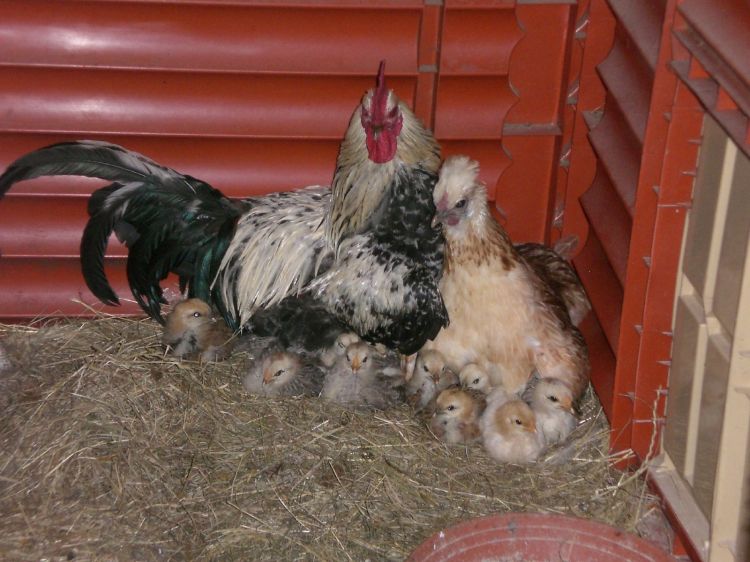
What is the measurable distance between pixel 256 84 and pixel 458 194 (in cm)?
122

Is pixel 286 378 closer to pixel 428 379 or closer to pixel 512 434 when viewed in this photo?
pixel 428 379

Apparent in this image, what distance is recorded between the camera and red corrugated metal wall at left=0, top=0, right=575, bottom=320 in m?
4.70

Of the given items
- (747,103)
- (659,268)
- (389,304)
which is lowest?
(389,304)

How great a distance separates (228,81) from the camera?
4.84 metres

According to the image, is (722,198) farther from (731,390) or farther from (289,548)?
(289,548)

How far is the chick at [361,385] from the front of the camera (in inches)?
187

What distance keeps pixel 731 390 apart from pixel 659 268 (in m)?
0.64

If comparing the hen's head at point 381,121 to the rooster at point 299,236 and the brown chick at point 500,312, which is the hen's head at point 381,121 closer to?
the rooster at point 299,236

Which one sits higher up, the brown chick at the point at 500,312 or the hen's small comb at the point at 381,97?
the hen's small comb at the point at 381,97

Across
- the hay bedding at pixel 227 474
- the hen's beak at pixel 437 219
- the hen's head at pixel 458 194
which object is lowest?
the hay bedding at pixel 227 474

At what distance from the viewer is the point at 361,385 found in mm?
4773

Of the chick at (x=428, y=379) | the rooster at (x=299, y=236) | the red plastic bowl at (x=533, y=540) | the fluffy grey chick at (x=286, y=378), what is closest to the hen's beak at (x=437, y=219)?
the rooster at (x=299, y=236)

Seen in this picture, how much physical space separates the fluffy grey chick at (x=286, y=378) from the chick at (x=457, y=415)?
635mm

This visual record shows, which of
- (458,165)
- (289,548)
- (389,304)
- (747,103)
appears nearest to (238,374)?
(389,304)
